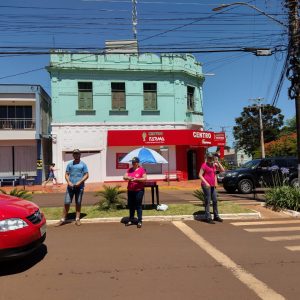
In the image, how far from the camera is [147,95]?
29766 millimetres

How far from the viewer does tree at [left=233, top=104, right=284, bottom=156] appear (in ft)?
223

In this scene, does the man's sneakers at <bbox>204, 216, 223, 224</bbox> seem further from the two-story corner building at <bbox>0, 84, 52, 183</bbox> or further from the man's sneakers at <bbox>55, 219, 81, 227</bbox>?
the two-story corner building at <bbox>0, 84, 52, 183</bbox>

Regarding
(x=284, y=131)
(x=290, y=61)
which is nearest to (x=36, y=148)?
(x=290, y=61)

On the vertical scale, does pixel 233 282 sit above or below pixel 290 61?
below

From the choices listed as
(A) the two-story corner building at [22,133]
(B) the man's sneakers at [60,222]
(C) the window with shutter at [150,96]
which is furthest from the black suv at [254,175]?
(A) the two-story corner building at [22,133]

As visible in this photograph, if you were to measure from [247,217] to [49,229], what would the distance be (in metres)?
5.10

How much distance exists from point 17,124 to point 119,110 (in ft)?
25.0

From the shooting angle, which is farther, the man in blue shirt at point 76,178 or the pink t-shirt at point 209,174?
the pink t-shirt at point 209,174

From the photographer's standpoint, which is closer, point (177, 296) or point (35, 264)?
point (177, 296)

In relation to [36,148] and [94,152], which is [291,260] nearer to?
[94,152]

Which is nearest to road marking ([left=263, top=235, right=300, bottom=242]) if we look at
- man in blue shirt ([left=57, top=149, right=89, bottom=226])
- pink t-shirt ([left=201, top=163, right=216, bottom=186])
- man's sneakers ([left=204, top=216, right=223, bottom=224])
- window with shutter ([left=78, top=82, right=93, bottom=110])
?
man's sneakers ([left=204, top=216, right=223, bottom=224])

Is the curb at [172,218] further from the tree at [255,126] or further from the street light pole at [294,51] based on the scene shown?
the tree at [255,126]

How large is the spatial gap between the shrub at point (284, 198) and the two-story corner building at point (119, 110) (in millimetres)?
15187

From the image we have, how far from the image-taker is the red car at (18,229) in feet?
20.1
